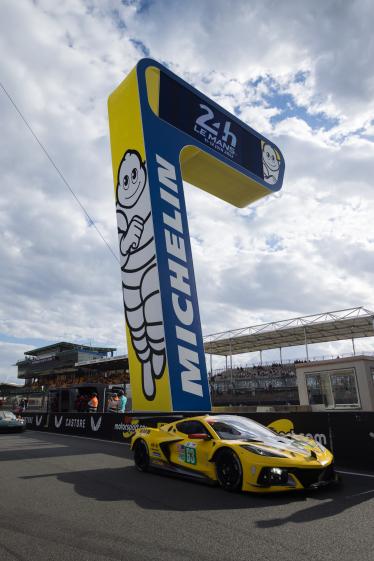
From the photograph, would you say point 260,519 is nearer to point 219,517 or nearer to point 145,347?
point 219,517

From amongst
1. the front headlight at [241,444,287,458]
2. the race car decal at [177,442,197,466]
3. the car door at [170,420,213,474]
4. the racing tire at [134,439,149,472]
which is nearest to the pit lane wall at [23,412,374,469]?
the car door at [170,420,213,474]

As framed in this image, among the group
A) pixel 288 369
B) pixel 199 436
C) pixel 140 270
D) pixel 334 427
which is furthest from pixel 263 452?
pixel 288 369

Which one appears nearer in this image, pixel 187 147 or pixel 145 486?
pixel 145 486

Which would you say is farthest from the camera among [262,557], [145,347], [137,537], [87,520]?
[145,347]

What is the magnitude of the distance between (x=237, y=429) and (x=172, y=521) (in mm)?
2544

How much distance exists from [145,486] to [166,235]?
848 cm

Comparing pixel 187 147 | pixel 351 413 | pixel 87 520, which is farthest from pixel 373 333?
pixel 87 520

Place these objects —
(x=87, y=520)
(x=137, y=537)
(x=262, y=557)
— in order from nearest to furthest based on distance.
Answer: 1. (x=262, y=557)
2. (x=137, y=537)
3. (x=87, y=520)

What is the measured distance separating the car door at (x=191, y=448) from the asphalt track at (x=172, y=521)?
32cm

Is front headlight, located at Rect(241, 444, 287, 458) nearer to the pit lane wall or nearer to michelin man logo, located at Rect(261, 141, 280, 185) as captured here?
the pit lane wall

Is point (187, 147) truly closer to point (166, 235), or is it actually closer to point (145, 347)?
point (166, 235)

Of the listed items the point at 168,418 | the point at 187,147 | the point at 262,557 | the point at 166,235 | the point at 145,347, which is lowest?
the point at 262,557

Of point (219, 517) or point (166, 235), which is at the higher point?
point (166, 235)

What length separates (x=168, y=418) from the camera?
1109 cm
